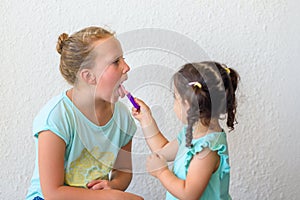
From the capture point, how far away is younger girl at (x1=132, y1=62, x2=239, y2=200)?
1.20 meters

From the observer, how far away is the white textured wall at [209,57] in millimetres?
1601

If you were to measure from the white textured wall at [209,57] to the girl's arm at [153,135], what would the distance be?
0.68ft

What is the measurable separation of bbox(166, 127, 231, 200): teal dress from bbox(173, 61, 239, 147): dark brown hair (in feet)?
0.09

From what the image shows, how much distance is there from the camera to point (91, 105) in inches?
51.8

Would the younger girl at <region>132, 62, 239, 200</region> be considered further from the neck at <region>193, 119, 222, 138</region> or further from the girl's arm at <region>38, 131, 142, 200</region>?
the girl's arm at <region>38, 131, 142, 200</region>

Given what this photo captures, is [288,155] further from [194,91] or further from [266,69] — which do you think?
[194,91]

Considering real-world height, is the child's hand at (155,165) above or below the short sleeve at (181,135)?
below

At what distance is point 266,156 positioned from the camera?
1684 millimetres

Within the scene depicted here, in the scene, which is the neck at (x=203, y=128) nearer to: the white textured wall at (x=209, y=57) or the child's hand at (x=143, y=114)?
the child's hand at (x=143, y=114)

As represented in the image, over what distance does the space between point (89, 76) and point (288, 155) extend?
79 cm

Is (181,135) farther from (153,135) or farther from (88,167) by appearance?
(88,167)

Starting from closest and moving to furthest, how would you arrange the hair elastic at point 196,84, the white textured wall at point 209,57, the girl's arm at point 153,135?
1. the hair elastic at point 196,84
2. the girl's arm at point 153,135
3. the white textured wall at point 209,57

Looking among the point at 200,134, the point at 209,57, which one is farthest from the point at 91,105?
the point at 209,57

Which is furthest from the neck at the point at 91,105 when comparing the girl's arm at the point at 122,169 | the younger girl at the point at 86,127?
the girl's arm at the point at 122,169
